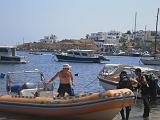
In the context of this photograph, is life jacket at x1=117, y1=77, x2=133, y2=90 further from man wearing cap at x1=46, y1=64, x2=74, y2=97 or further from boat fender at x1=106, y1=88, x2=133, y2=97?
man wearing cap at x1=46, y1=64, x2=74, y2=97

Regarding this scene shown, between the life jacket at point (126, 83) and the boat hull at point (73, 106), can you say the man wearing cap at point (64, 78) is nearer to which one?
the boat hull at point (73, 106)

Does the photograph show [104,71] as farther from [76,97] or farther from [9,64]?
[9,64]

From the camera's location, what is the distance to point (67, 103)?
48.0 feet

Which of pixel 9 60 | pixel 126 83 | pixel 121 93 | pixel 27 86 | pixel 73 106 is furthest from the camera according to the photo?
pixel 9 60

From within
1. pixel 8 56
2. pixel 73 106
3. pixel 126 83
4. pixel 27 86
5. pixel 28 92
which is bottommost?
pixel 8 56

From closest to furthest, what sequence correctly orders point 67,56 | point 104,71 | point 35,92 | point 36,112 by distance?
1. point 36,112
2. point 35,92
3. point 104,71
4. point 67,56

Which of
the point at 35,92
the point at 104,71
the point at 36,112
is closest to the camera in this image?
the point at 36,112

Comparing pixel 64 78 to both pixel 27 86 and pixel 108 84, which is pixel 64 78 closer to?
pixel 27 86

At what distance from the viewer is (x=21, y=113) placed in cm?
1594

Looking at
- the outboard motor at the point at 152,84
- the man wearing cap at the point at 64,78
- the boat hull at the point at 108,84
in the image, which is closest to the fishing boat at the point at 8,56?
the boat hull at the point at 108,84

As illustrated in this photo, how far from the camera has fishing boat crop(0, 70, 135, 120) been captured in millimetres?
13781

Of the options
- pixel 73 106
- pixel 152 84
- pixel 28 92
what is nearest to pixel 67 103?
pixel 73 106

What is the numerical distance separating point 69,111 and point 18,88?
3637 millimetres

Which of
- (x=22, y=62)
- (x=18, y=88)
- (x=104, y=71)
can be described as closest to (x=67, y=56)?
(x=22, y=62)
